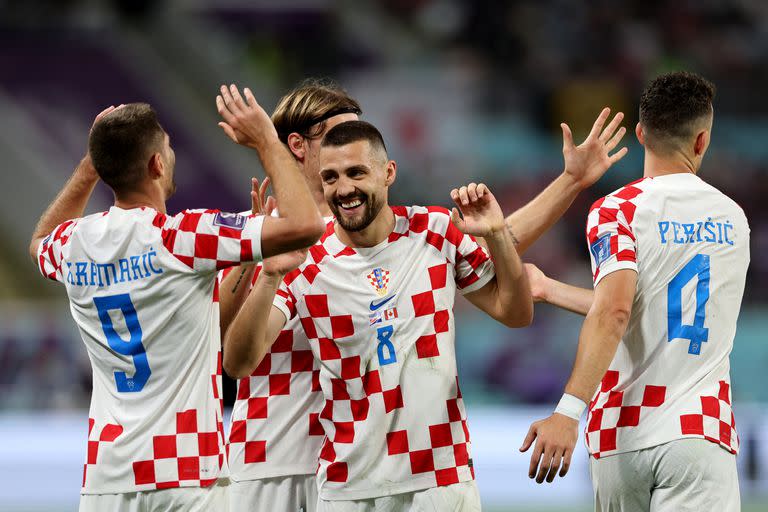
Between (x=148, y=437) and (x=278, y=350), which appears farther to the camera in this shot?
(x=278, y=350)

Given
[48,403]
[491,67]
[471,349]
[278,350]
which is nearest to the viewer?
[278,350]

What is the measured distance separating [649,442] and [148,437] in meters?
1.78

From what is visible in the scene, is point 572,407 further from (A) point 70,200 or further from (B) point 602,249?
(A) point 70,200

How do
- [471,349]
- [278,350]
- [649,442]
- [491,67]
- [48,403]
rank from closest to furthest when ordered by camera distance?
[649,442], [278,350], [48,403], [471,349], [491,67]

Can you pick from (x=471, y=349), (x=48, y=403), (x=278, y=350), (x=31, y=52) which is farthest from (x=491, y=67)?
(x=278, y=350)

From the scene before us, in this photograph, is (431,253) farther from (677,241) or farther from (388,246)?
(677,241)

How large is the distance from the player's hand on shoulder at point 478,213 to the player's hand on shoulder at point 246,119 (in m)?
0.74

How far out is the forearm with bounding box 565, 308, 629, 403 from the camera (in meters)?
3.80

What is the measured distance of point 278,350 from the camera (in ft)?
14.8

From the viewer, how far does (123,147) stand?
3.83m

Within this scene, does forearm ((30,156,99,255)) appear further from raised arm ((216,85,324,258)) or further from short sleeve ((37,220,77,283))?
raised arm ((216,85,324,258))

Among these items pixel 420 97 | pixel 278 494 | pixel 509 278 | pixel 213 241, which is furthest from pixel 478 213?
pixel 420 97

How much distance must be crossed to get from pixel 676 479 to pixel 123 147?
7.54ft

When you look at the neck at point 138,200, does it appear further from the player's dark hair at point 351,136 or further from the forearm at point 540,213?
the forearm at point 540,213
